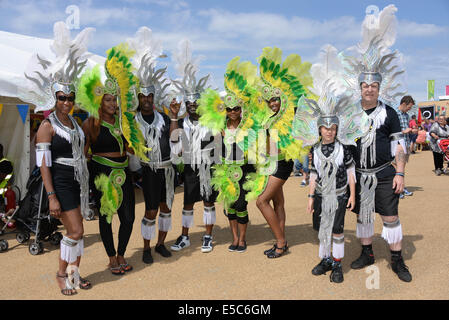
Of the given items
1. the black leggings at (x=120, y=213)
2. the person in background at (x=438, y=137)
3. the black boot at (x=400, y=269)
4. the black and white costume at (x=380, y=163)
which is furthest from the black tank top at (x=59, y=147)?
the person in background at (x=438, y=137)

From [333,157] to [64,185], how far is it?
260 centimetres

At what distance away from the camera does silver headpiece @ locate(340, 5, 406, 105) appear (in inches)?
140

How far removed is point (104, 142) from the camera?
3.52 metres

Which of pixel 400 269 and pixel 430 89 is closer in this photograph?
pixel 400 269

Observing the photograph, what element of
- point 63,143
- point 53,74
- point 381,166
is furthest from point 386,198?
point 53,74

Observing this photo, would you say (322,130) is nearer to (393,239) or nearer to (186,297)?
(393,239)

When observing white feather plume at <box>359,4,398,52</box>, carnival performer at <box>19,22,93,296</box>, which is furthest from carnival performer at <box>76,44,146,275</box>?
white feather plume at <box>359,4,398,52</box>

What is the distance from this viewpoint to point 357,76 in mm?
3703

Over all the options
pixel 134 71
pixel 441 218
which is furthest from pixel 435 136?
pixel 134 71

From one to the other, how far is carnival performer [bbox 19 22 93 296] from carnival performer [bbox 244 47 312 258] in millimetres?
1901

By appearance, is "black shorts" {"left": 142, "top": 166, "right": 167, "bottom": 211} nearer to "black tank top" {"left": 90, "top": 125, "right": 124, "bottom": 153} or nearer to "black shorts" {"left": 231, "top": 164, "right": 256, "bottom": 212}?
"black tank top" {"left": 90, "top": 125, "right": 124, "bottom": 153}

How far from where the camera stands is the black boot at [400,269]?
11.2ft

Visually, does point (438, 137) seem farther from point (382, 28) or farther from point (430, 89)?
point (430, 89)
